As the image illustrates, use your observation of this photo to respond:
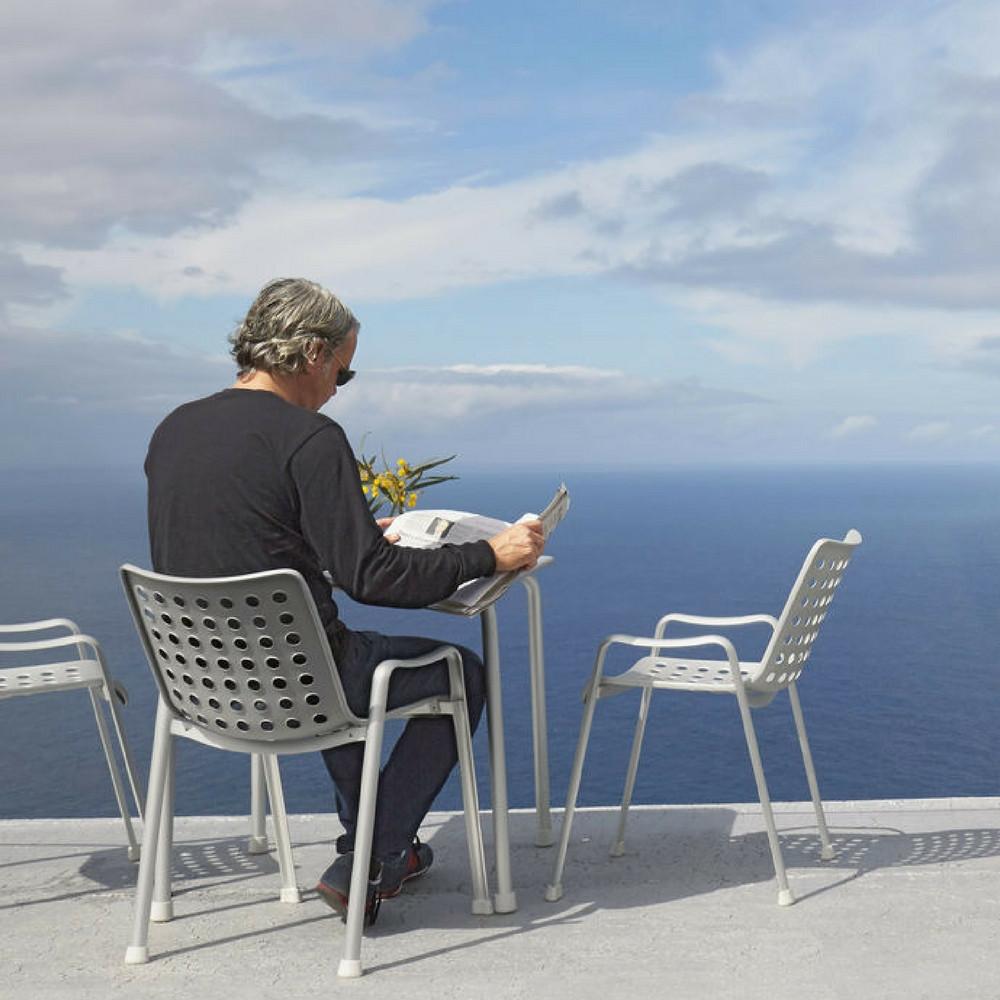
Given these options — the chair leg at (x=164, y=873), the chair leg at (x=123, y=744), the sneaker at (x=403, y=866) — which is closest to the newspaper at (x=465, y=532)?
the sneaker at (x=403, y=866)

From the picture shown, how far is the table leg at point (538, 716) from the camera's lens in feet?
11.6

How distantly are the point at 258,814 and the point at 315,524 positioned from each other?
1.30m

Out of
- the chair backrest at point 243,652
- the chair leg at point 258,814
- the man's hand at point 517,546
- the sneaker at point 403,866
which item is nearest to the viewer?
the chair backrest at point 243,652

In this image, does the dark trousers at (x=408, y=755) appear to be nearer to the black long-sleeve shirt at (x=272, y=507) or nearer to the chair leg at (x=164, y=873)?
the black long-sleeve shirt at (x=272, y=507)

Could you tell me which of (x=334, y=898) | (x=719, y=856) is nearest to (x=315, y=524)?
(x=334, y=898)

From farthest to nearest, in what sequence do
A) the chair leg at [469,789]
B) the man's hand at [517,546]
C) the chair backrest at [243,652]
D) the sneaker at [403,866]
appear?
the sneaker at [403,866]
the chair leg at [469,789]
the man's hand at [517,546]
the chair backrest at [243,652]

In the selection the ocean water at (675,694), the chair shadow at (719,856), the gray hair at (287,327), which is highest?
the gray hair at (287,327)

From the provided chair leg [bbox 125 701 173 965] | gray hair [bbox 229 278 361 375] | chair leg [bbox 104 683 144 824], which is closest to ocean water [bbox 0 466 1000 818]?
chair leg [bbox 104 683 144 824]

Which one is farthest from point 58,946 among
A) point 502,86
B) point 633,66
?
point 633,66

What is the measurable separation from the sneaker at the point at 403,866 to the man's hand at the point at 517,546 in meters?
0.71

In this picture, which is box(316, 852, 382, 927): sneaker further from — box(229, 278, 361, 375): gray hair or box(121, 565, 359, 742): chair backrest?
box(229, 278, 361, 375): gray hair

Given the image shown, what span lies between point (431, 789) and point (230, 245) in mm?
139997

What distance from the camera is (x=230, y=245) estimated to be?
13750cm

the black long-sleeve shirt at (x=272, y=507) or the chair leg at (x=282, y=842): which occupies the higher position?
the black long-sleeve shirt at (x=272, y=507)
